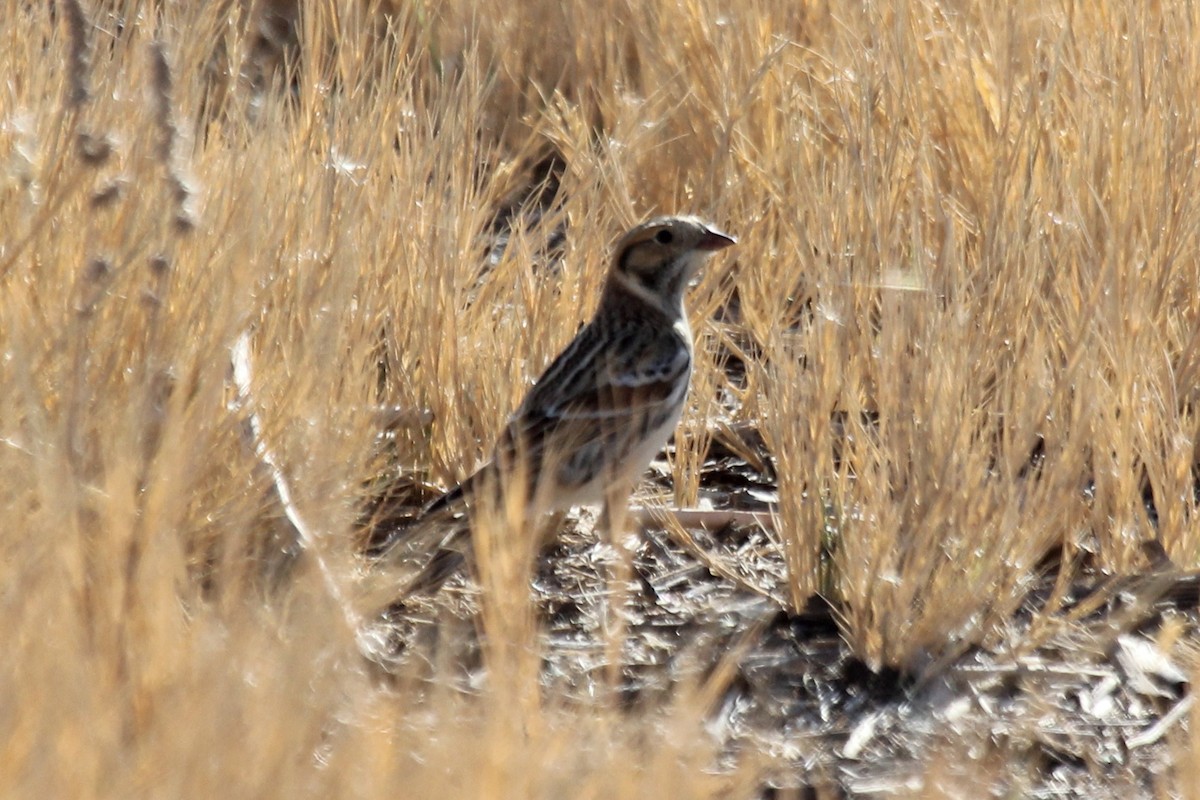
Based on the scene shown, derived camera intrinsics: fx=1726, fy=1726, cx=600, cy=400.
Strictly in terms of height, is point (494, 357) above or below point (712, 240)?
below

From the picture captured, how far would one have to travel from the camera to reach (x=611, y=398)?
16.9 ft

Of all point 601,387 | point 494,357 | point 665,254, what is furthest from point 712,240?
point 494,357

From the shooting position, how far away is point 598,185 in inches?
243

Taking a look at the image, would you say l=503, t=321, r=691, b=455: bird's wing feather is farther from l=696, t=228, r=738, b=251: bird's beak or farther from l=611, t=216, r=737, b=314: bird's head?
l=696, t=228, r=738, b=251: bird's beak

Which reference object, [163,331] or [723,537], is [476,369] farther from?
[163,331]

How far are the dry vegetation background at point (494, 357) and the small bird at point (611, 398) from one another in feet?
0.89

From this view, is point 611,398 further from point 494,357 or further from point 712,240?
point 712,240

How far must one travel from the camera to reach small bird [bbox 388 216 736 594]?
15.6 ft

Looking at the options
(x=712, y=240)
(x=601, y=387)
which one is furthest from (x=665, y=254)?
(x=601, y=387)

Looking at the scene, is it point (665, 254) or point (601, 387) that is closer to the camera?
point (601, 387)

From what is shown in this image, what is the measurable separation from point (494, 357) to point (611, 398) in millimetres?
497

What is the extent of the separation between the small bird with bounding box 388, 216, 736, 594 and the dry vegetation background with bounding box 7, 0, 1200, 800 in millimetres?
271

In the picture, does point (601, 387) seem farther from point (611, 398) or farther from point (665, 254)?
point (665, 254)

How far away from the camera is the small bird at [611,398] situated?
15.6 ft
